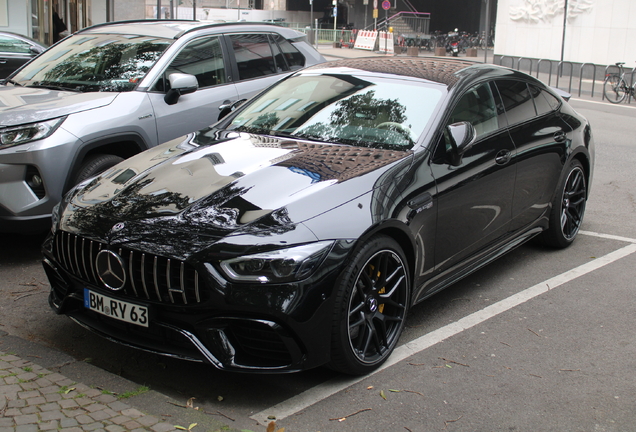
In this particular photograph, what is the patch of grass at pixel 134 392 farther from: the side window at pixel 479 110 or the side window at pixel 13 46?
the side window at pixel 13 46

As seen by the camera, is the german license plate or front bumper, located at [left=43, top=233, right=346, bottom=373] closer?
front bumper, located at [left=43, top=233, right=346, bottom=373]

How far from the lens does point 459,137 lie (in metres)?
4.31

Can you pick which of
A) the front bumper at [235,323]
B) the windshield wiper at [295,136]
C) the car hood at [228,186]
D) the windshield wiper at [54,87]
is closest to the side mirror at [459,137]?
the car hood at [228,186]

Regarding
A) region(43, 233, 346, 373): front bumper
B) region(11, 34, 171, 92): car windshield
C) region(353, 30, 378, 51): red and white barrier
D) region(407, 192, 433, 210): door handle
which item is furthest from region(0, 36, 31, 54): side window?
region(353, 30, 378, 51): red and white barrier

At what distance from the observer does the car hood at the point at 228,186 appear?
3.49 metres

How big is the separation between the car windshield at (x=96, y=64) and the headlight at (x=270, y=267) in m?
3.50

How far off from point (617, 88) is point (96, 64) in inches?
653

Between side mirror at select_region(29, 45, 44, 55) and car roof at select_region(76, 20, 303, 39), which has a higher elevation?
car roof at select_region(76, 20, 303, 39)

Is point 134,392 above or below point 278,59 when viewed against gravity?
below

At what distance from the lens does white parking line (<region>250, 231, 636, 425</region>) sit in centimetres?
344

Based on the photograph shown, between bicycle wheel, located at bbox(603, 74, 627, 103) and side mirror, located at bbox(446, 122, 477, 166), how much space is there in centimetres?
1681

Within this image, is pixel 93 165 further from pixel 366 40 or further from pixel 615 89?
pixel 366 40

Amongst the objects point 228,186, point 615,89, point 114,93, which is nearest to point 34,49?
point 114,93

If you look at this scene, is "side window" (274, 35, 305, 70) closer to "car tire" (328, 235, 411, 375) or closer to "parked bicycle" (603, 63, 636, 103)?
"car tire" (328, 235, 411, 375)
